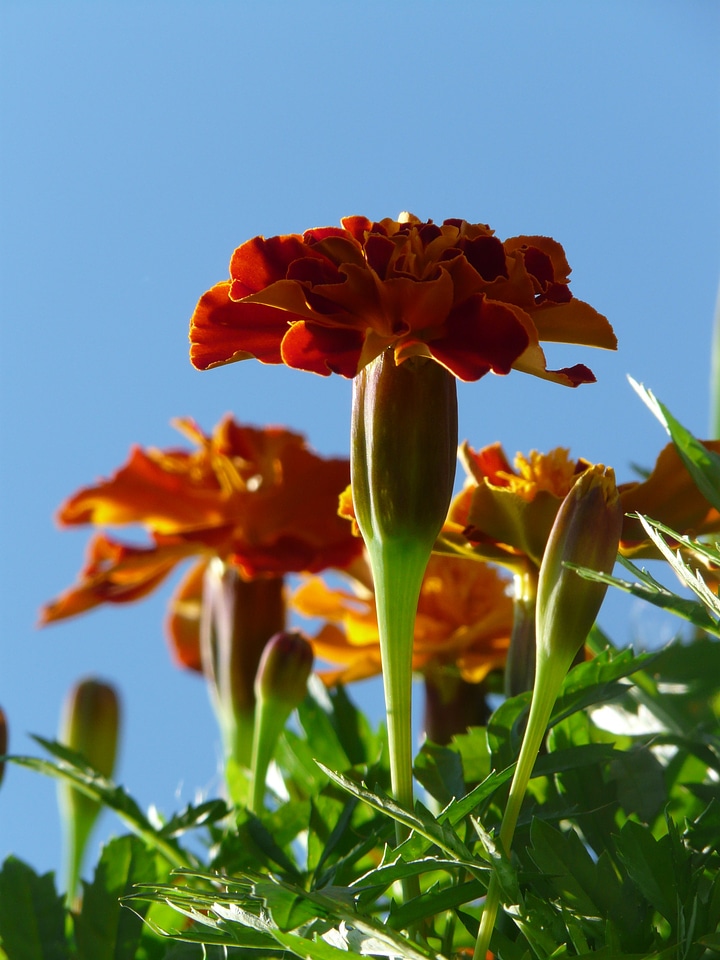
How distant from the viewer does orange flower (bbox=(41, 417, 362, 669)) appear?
1.72 ft

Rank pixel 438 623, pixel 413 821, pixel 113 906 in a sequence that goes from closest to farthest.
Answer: pixel 413 821
pixel 113 906
pixel 438 623

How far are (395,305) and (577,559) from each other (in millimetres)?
79

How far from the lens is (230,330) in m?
0.30

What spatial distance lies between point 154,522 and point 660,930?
1.15ft

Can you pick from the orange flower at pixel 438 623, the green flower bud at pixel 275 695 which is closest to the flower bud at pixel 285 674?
the green flower bud at pixel 275 695

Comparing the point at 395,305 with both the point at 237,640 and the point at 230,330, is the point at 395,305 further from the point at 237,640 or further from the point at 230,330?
the point at 237,640

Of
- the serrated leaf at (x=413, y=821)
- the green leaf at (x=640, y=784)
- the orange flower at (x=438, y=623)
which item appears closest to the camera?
the serrated leaf at (x=413, y=821)

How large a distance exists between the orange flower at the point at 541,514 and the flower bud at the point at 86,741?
0.25 m

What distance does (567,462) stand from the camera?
1.23 ft

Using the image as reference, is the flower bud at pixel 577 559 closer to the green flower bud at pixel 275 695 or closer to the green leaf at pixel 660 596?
the green leaf at pixel 660 596

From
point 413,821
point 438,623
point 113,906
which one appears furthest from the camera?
point 438,623

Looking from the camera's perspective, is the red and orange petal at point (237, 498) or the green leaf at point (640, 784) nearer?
the green leaf at point (640, 784)

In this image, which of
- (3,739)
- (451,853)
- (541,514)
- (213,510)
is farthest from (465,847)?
(213,510)

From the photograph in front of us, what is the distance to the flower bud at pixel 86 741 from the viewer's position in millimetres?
512
